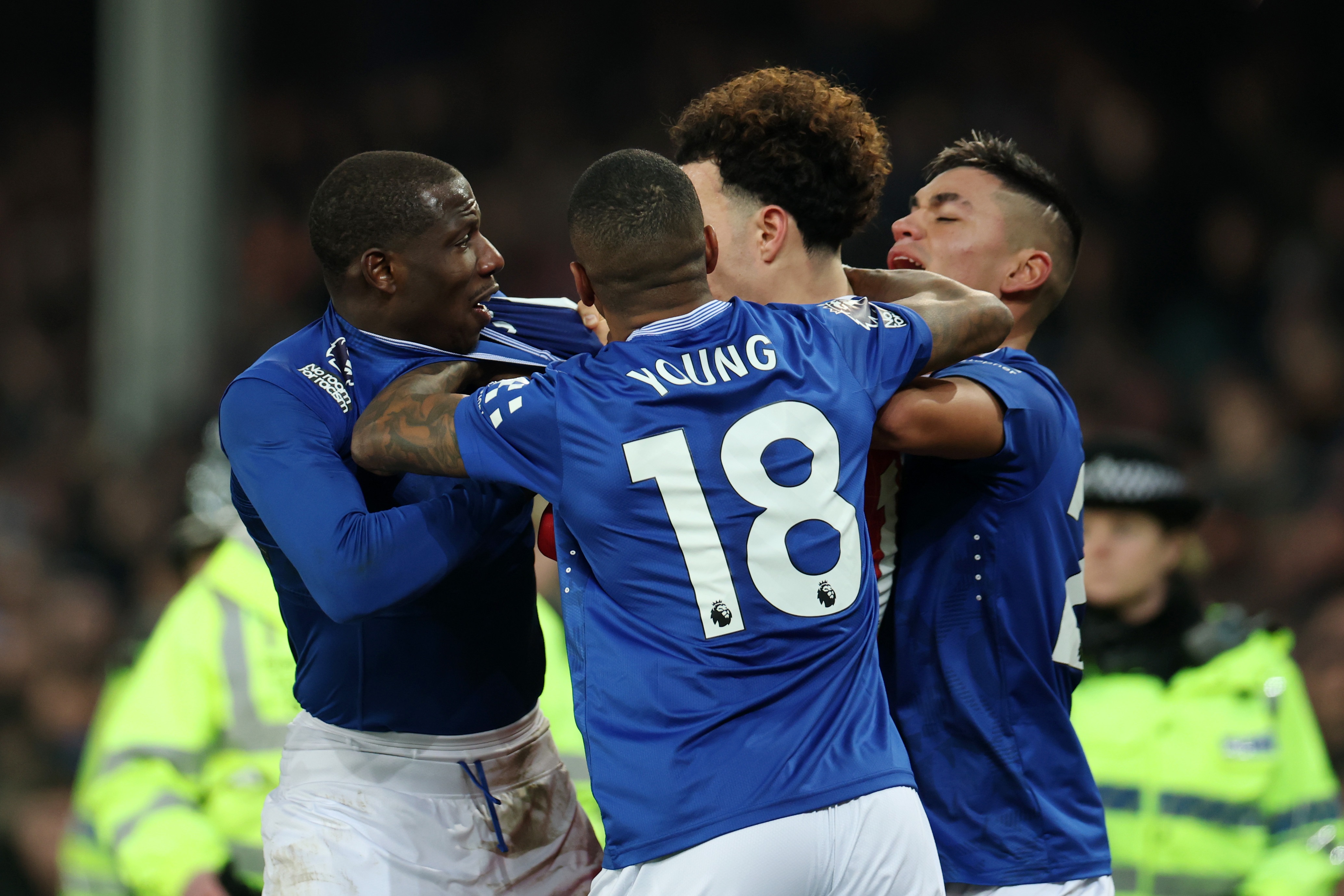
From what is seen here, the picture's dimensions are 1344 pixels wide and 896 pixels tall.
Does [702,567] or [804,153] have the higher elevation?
[804,153]

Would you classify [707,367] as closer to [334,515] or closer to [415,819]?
[334,515]

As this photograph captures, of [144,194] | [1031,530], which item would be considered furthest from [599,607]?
[144,194]

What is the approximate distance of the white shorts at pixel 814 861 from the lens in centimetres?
223

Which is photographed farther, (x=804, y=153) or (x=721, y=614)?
(x=804, y=153)

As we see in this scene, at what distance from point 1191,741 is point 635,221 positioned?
3251mm

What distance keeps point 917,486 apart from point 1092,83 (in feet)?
18.7

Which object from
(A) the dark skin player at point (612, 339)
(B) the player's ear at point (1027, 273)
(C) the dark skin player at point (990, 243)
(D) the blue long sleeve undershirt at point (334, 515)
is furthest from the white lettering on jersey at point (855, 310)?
(B) the player's ear at point (1027, 273)

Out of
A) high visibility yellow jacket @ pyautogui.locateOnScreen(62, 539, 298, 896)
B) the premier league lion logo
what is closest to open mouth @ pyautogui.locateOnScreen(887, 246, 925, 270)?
the premier league lion logo

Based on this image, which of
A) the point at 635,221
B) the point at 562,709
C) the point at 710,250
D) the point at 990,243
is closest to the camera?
the point at 635,221

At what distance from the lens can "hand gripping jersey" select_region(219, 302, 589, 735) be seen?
249 centimetres

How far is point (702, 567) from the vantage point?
2.28m

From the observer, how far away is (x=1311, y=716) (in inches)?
196

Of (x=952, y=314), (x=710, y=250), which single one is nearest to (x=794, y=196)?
(x=710, y=250)

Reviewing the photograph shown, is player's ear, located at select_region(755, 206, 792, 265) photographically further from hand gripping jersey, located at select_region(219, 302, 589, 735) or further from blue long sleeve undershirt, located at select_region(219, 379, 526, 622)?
blue long sleeve undershirt, located at select_region(219, 379, 526, 622)
